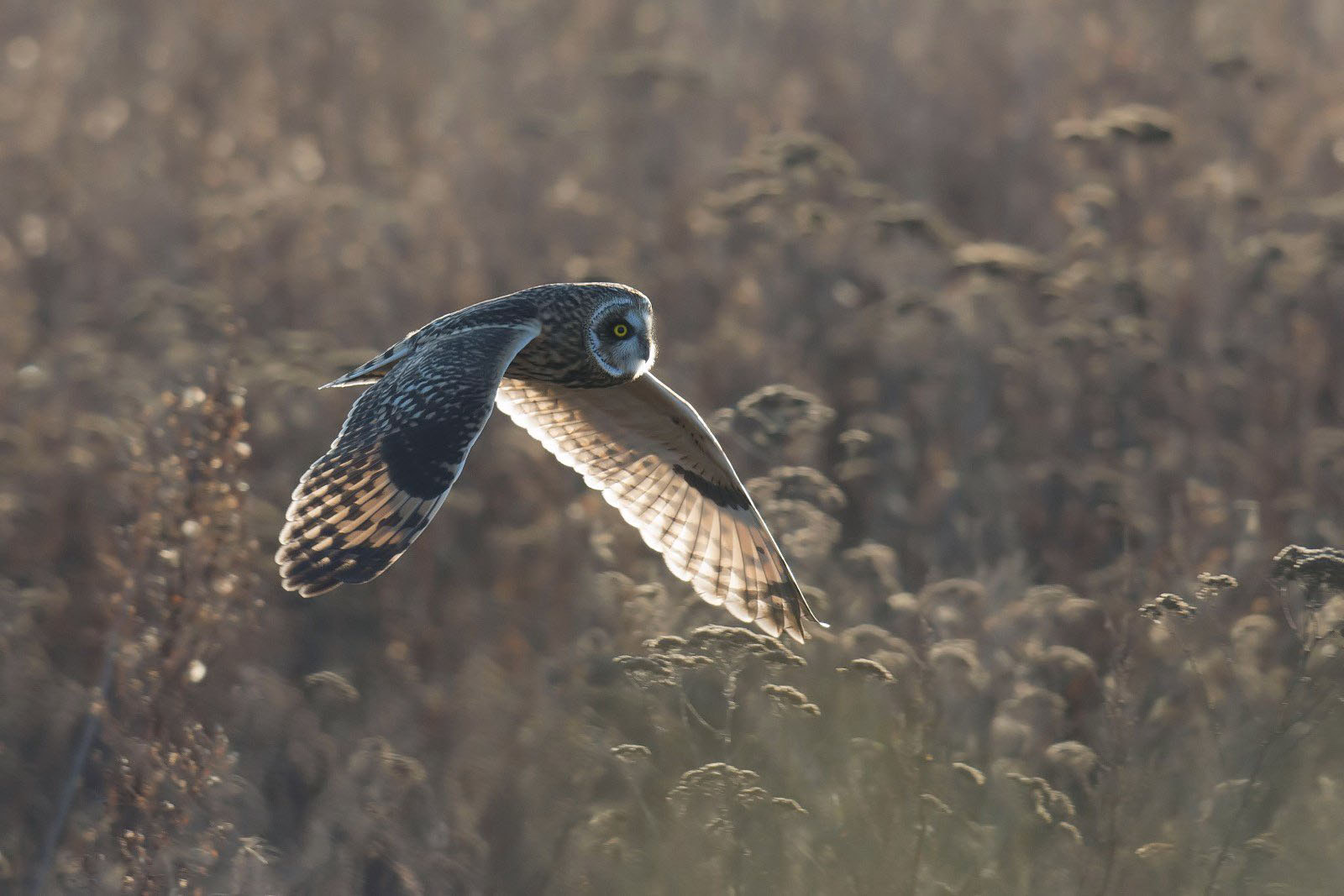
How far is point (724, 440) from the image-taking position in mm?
5660

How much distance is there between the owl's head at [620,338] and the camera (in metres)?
3.96

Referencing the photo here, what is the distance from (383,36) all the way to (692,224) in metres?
3.19

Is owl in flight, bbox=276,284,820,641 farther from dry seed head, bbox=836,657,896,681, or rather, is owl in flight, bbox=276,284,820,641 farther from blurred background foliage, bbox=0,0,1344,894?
dry seed head, bbox=836,657,896,681

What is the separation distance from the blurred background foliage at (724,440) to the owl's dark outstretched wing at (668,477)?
4.4 inches

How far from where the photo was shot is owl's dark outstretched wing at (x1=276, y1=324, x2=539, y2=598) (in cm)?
305

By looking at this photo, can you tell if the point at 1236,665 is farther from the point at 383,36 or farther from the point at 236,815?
the point at 383,36

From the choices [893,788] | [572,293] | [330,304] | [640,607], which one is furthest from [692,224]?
[893,788]

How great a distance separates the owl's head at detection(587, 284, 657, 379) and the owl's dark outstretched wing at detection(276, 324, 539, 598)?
532 millimetres

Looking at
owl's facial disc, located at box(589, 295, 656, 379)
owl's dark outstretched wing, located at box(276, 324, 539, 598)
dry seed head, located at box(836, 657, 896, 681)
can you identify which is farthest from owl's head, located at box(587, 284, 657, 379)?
dry seed head, located at box(836, 657, 896, 681)

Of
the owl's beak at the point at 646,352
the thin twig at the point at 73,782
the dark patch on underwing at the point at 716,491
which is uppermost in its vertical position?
the owl's beak at the point at 646,352

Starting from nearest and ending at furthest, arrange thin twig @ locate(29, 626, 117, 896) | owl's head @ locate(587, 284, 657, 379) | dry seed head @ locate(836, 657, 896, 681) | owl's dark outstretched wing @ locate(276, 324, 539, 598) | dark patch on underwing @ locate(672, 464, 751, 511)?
owl's dark outstretched wing @ locate(276, 324, 539, 598), dry seed head @ locate(836, 657, 896, 681), thin twig @ locate(29, 626, 117, 896), owl's head @ locate(587, 284, 657, 379), dark patch on underwing @ locate(672, 464, 751, 511)

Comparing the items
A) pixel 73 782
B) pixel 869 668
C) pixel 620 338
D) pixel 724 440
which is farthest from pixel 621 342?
pixel 724 440

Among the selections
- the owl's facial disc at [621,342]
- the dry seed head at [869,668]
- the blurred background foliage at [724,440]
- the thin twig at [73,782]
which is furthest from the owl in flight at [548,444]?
the dry seed head at [869,668]

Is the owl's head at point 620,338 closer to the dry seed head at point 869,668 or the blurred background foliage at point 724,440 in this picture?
the blurred background foliage at point 724,440
